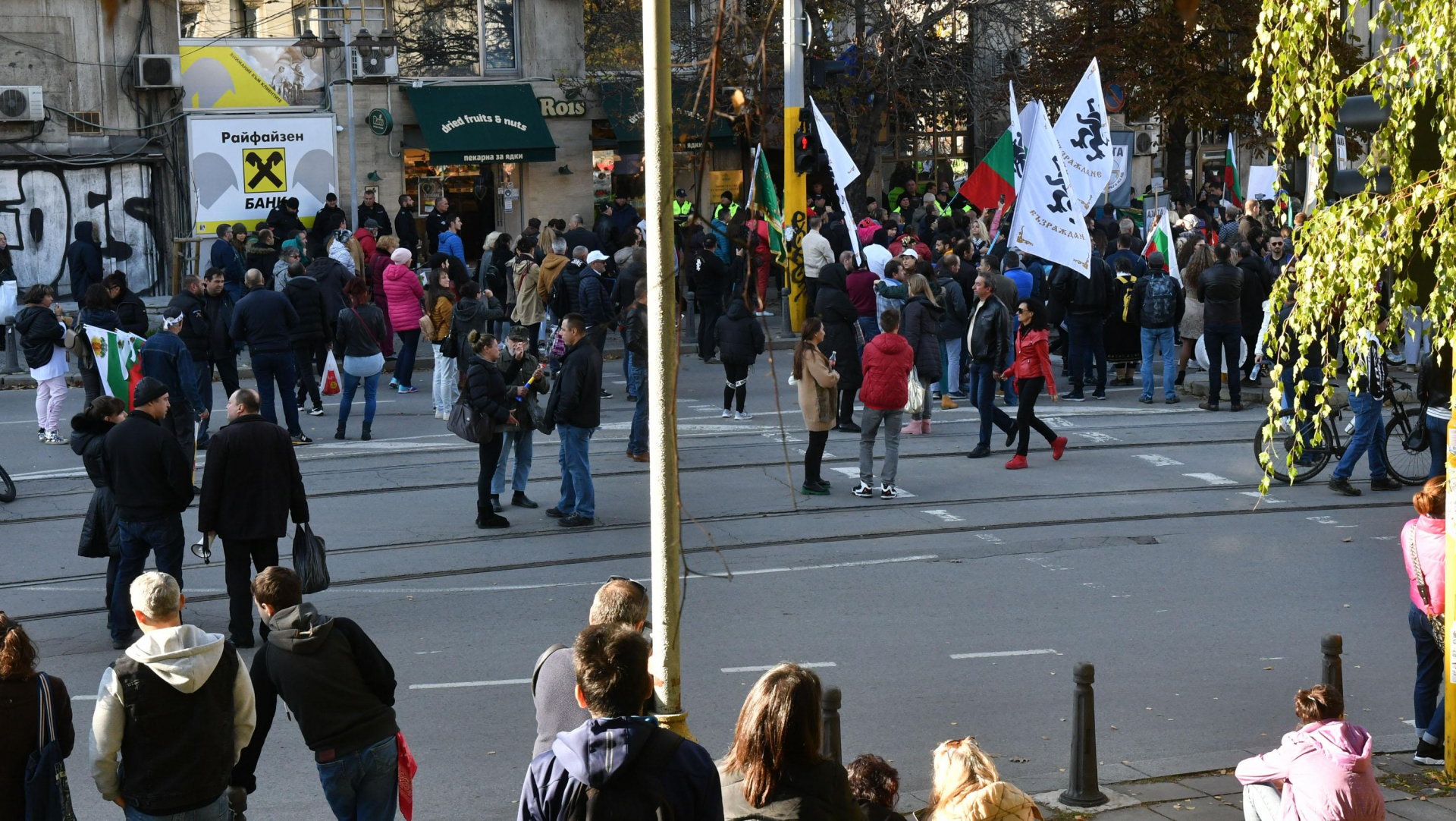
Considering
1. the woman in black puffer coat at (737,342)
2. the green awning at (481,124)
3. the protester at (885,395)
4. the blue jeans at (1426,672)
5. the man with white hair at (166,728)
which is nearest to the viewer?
the man with white hair at (166,728)

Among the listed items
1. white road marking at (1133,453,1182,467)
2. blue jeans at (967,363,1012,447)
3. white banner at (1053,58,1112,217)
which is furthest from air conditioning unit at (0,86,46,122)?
white road marking at (1133,453,1182,467)

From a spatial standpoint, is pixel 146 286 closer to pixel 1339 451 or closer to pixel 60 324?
pixel 60 324

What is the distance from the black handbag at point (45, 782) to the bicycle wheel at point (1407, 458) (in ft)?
38.1

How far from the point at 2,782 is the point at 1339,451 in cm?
1195

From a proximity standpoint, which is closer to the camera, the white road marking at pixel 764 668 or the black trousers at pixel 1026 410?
the white road marking at pixel 764 668

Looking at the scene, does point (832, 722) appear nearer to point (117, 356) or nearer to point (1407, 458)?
point (1407, 458)

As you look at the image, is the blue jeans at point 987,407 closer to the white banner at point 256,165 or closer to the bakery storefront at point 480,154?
the white banner at point 256,165

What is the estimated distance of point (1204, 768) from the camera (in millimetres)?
7586

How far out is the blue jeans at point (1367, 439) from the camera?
13.5 m

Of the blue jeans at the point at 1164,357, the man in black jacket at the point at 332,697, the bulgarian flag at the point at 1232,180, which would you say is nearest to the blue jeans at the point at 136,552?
the man in black jacket at the point at 332,697

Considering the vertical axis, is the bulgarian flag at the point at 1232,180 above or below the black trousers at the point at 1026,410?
above

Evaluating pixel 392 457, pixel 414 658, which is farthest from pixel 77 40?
pixel 414 658

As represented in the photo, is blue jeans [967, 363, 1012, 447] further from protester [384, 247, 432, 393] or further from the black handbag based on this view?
the black handbag

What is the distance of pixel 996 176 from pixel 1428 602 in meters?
13.8
